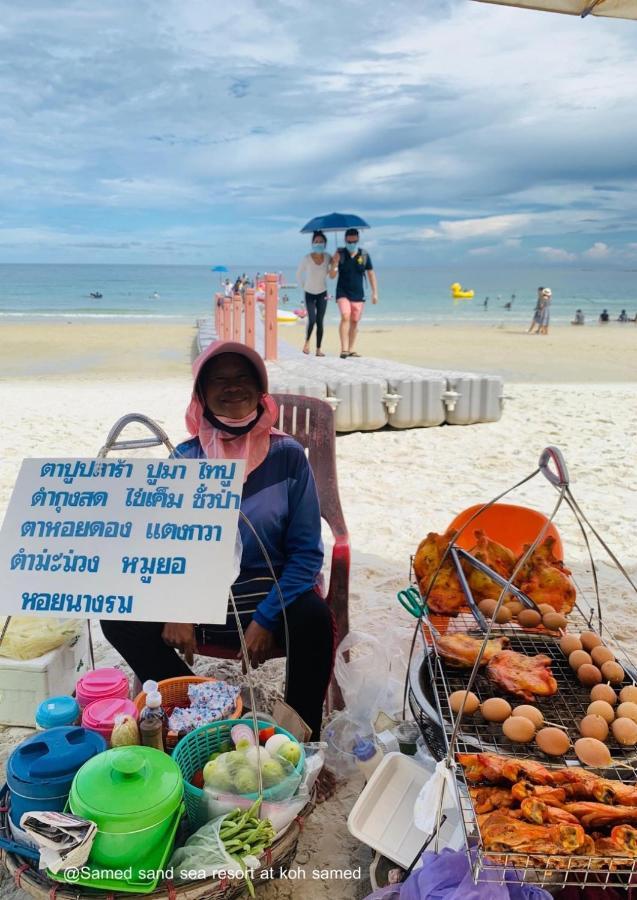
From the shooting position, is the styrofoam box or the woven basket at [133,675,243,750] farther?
the styrofoam box

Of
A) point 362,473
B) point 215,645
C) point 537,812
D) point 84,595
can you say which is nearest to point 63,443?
point 362,473

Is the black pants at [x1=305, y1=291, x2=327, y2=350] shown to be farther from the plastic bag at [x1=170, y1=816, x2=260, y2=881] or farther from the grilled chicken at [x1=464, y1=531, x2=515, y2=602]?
the plastic bag at [x1=170, y1=816, x2=260, y2=881]

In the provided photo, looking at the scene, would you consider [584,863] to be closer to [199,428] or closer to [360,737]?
[360,737]

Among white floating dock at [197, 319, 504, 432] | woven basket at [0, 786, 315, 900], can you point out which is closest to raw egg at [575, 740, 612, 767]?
woven basket at [0, 786, 315, 900]

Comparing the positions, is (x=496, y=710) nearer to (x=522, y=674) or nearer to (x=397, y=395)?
(x=522, y=674)

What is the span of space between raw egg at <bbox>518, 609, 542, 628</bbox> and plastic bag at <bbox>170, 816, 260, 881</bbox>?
1.25 m

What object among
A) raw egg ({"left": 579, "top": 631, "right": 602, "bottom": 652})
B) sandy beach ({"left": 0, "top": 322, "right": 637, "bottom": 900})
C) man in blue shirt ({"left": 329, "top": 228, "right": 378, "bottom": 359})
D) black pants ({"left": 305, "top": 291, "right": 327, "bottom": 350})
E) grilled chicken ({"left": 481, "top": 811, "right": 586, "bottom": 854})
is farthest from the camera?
black pants ({"left": 305, "top": 291, "right": 327, "bottom": 350})

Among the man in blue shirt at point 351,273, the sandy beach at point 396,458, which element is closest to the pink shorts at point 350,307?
the man in blue shirt at point 351,273

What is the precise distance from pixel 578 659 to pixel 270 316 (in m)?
8.10

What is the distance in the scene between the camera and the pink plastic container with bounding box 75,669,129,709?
2.42 meters

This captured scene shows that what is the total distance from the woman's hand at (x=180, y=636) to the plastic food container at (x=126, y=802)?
0.74m

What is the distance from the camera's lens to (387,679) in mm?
3021

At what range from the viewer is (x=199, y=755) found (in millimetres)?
2127

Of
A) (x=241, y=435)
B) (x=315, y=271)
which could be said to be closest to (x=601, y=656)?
(x=241, y=435)
